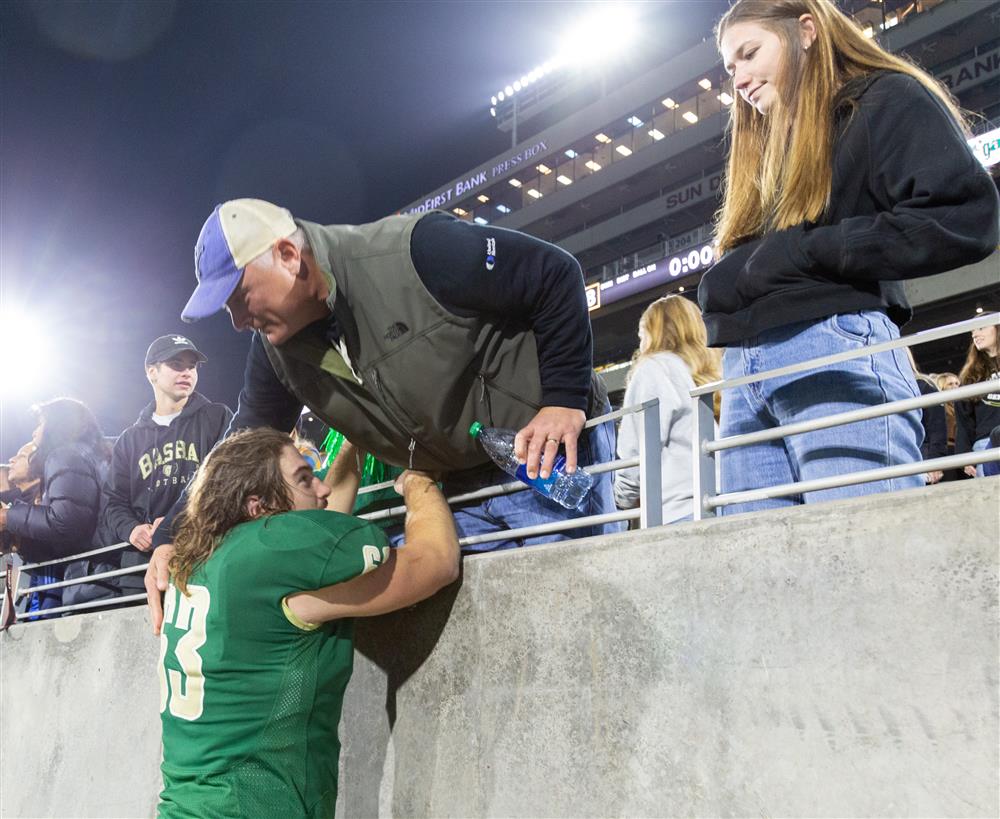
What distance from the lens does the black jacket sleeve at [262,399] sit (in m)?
3.58

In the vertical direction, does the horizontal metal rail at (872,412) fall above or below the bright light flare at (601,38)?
below

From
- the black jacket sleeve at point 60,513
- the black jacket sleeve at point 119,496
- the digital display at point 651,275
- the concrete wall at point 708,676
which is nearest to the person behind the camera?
the concrete wall at point 708,676

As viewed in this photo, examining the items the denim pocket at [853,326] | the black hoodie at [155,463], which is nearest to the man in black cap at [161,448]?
the black hoodie at [155,463]

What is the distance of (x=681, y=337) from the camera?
4430 millimetres

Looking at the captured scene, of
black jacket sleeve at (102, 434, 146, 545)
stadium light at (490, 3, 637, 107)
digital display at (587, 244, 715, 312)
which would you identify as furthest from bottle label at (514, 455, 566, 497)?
stadium light at (490, 3, 637, 107)

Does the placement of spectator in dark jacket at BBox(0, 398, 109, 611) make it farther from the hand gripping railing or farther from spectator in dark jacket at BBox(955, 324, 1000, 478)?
spectator in dark jacket at BBox(955, 324, 1000, 478)

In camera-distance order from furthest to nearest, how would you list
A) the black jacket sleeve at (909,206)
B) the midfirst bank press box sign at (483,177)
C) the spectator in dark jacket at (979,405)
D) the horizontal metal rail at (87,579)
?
the midfirst bank press box sign at (483,177)
the spectator in dark jacket at (979,405)
the horizontal metal rail at (87,579)
the black jacket sleeve at (909,206)

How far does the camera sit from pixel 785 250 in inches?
95.1

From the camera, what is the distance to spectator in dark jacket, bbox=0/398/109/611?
6.05 meters

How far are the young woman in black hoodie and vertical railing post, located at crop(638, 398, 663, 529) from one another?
20 centimetres

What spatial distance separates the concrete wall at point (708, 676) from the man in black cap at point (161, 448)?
2839 mm

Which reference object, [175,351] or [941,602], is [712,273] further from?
[175,351]

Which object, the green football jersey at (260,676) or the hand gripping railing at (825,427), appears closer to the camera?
the hand gripping railing at (825,427)

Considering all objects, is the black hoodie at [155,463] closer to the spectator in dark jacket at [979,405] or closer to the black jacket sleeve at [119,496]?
the black jacket sleeve at [119,496]
